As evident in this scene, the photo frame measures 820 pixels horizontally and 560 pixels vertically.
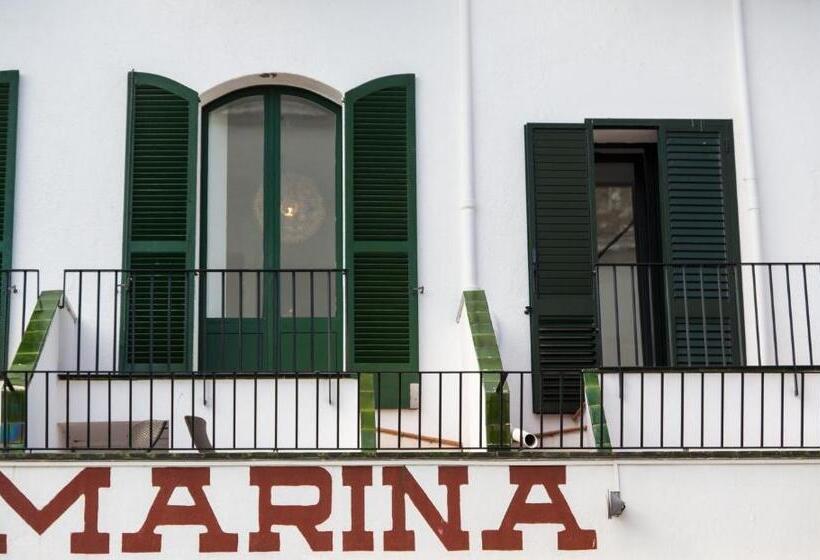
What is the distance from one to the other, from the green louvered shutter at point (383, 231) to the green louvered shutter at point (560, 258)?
1046mm

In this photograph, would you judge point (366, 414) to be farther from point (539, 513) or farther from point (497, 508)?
point (539, 513)

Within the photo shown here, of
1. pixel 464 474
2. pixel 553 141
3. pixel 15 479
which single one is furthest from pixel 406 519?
pixel 553 141

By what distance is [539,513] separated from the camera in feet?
34.4

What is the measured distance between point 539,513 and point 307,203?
4004 mm

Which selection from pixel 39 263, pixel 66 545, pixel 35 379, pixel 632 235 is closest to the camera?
pixel 66 545

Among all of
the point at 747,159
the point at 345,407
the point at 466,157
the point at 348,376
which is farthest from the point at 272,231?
the point at 747,159

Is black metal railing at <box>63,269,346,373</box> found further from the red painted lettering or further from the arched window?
the red painted lettering

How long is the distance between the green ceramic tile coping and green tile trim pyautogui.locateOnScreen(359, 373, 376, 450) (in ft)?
8.17

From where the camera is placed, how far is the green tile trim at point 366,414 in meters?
10.8

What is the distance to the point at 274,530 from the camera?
10.4m

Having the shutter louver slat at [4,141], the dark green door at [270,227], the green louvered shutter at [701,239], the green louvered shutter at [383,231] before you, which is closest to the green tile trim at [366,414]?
the green louvered shutter at [383,231]

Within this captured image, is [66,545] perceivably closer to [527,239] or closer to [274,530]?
[274,530]

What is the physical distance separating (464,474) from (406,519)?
1.69 ft

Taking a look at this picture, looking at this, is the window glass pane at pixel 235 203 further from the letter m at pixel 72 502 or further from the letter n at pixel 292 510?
the letter m at pixel 72 502
